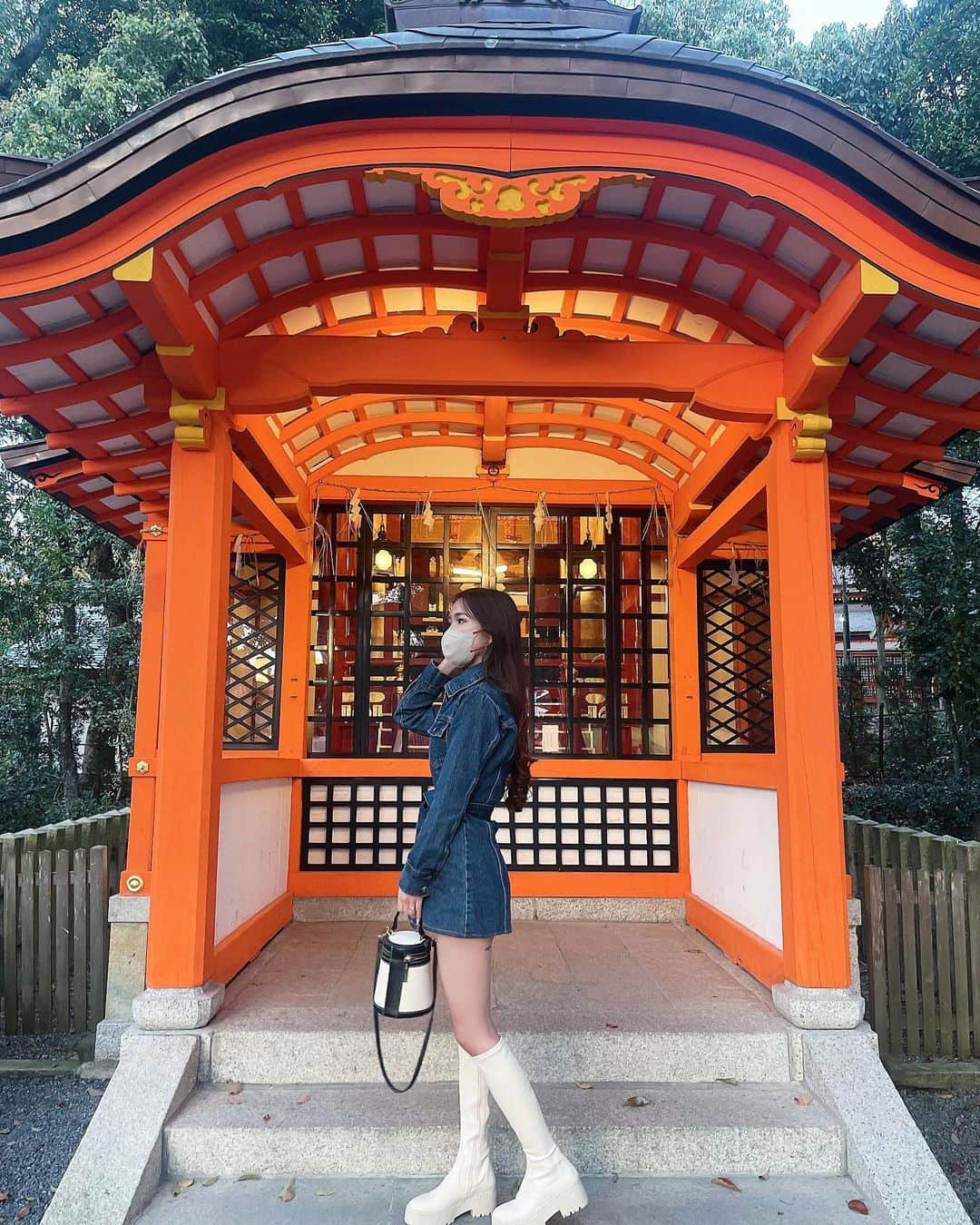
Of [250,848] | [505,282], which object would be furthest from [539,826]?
[505,282]

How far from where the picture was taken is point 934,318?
3.48 m

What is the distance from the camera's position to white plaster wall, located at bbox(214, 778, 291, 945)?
159 inches

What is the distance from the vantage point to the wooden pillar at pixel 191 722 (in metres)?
3.43

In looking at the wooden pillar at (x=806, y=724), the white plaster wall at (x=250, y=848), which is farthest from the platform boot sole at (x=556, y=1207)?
the white plaster wall at (x=250, y=848)

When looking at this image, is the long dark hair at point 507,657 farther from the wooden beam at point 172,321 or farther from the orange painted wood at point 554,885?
→ the orange painted wood at point 554,885

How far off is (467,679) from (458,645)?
129 mm

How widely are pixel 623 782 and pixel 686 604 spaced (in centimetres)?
134

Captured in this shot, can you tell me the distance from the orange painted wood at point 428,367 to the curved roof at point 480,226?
24 cm

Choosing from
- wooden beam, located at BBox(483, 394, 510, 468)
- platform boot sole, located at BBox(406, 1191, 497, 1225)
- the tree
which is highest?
the tree

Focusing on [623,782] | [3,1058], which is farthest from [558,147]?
[3,1058]

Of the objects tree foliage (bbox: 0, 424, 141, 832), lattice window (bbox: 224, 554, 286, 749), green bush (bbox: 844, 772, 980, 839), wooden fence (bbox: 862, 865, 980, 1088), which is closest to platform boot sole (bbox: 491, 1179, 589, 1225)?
wooden fence (bbox: 862, 865, 980, 1088)

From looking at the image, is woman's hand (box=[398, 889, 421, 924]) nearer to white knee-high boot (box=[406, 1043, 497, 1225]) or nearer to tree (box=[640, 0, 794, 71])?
white knee-high boot (box=[406, 1043, 497, 1225])

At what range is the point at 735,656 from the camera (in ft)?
19.7

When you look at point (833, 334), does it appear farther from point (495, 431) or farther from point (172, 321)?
point (172, 321)
